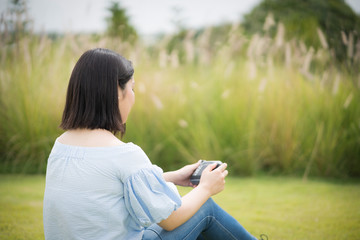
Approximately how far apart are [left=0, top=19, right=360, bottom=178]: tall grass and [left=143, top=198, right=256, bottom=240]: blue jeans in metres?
2.43

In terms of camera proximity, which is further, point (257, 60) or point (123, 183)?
point (257, 60)

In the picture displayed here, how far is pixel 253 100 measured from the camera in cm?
438

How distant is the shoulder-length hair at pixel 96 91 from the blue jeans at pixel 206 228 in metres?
0.50

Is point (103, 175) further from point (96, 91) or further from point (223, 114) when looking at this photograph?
point (223, 114)

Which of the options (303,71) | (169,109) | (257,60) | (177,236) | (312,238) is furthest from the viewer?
(257,60)

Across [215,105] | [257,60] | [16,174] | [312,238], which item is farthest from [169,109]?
[312,238]

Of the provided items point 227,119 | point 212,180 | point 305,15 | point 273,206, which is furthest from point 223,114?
point 305,15

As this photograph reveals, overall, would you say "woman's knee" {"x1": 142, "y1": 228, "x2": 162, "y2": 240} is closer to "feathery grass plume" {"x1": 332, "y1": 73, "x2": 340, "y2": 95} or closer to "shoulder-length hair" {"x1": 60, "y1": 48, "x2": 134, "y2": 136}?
"shoulder-length hair" {"x1": 60, "y1": 48, "x2": 134, "y2": 136}

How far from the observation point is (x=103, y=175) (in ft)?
4.08

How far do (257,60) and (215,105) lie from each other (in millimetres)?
1219

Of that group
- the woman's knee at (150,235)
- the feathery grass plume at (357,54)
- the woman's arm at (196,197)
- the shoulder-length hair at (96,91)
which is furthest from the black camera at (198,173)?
the feathery grass plume at (357,54)

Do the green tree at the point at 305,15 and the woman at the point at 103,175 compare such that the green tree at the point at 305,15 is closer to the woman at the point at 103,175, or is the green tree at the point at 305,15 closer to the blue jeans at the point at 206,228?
the blue jeans at the point at 206,228

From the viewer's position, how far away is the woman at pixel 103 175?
125 cm

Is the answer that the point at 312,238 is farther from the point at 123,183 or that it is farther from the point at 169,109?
the point at 169,109
